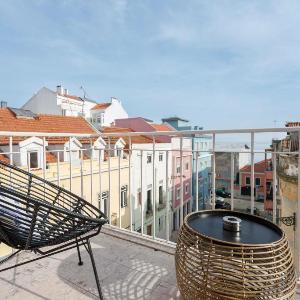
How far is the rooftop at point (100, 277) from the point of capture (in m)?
1.51

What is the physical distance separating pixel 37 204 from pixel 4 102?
2260 centimetres

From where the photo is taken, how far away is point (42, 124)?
12375 mm

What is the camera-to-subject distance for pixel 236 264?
3.20ft

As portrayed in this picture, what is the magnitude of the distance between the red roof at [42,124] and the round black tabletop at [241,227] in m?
9.29

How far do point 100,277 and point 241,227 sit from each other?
1032 mm

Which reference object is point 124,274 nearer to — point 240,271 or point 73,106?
point 240,271

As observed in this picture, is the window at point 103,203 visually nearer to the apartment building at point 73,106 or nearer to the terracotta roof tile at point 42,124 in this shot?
the terracotta roof tile at point 42,124

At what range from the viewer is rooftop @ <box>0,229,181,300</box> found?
59.6 inches

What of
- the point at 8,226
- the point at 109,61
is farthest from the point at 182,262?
the point at 109,61

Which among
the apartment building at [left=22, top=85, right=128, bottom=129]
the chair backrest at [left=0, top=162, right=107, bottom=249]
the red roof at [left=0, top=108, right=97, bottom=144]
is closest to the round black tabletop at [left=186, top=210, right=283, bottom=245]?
the chair backrest at [left=0, top=162, right=107, bottom=249]

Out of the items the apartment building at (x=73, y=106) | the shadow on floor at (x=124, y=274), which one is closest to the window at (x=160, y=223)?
the apartment building at (x=73, y=106)

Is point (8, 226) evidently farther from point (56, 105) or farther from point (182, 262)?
point (56, 105)

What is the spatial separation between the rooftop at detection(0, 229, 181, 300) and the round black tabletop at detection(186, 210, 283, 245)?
1.74ft

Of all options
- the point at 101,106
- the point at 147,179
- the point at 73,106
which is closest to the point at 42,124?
the point at 147,179
